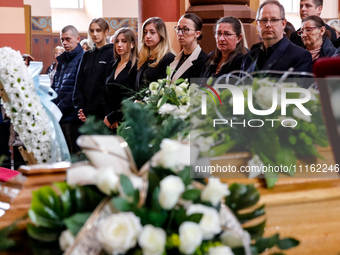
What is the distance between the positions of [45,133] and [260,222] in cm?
152

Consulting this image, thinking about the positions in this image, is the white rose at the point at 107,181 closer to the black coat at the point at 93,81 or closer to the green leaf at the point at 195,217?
the green leaf at the point at 195,217

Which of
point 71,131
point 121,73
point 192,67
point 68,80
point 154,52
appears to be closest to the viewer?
point 192,67

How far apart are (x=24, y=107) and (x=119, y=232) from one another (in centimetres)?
→ 169

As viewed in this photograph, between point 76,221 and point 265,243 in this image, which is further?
point 265,243

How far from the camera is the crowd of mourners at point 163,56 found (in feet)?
11.1

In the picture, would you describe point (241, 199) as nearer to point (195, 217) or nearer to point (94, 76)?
point (195, 217)

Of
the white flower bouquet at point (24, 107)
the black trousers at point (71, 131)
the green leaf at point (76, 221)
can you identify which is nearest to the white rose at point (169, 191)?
the green leaf at point (76, 221)

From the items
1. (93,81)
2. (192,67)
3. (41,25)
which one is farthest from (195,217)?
(41,25)

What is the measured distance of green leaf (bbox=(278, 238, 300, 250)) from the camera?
135 centimetres

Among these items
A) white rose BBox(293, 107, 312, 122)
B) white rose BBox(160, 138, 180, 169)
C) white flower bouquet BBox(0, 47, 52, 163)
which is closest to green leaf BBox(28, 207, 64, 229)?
white rose BBox(160, 138, 180, 169)

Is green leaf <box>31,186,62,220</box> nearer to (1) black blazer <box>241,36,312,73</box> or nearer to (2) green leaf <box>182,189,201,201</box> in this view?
(2) green leaf <box>182,189,201,201</box>

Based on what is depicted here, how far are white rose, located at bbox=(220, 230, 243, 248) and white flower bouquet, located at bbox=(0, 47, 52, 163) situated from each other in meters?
1.58

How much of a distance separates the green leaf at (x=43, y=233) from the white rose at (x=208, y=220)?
0.29 meters

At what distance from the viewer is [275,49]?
3.29 meters
